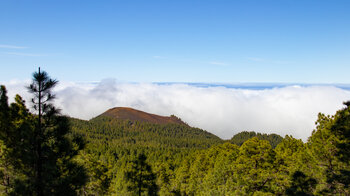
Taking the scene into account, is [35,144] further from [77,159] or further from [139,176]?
[139,176]

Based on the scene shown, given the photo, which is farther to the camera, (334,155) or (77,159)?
(77,159)

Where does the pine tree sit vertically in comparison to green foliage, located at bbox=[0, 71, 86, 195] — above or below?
below

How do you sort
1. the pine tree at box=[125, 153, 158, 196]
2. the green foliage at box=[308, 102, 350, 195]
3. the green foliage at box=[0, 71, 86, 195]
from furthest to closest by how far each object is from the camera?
the pine tree at box=[125, 153, 158, 196] < the green foliage at box=[308, 102, 350, 195] < the green foliage at box=[0, 71, 86, 195]

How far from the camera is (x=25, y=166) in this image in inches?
434

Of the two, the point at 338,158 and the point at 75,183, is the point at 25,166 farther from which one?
the point at 338,158

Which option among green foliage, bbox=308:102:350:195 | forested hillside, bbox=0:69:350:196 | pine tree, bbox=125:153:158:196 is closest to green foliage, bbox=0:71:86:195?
forested hillside, bbox=0:69:350:196

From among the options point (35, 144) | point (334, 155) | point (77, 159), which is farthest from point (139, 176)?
point (334, 155)

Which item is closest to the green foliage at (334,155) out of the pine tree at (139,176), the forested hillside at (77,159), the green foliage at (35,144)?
the forested hillside at (77,159)

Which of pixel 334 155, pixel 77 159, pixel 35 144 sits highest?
pixel 35 144

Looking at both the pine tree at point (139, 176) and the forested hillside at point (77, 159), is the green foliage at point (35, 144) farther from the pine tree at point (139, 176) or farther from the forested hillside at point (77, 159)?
the pine tree at point (139, 176)

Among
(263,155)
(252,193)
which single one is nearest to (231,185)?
(252,193)

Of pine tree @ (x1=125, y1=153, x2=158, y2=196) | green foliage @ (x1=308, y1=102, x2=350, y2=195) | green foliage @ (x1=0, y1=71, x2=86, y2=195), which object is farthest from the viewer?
pine tree @ (x1=125, y1=153, x2=158, y2=196)

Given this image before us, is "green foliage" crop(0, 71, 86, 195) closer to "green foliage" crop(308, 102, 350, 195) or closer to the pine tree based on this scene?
"green foliage" crop(308, 102, 350, 195)

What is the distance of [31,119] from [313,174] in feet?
63.0
